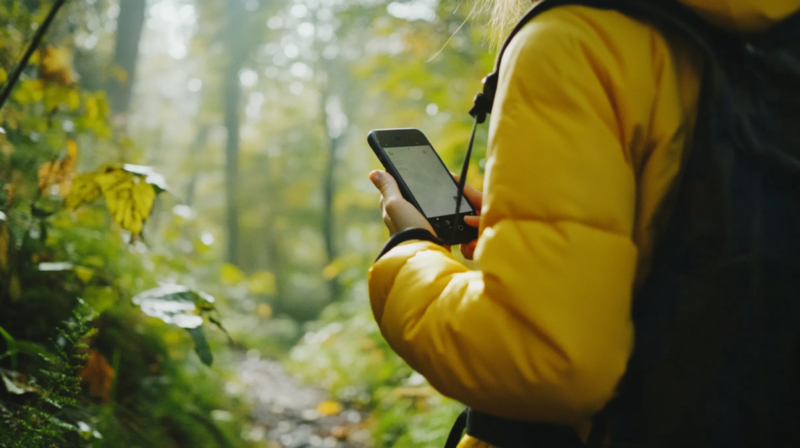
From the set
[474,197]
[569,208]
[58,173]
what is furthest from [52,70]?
[569,208]

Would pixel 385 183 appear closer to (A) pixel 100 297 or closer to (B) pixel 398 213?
(B) pixel 398 213

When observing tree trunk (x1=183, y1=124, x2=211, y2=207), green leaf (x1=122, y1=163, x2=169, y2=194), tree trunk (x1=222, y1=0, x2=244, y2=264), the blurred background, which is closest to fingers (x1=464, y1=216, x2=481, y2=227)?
the blurred background

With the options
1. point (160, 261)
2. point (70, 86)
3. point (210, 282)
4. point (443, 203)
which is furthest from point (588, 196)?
point (210, 282)

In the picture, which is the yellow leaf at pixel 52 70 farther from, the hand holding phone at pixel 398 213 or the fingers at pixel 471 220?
the fingers at pixel 471 220

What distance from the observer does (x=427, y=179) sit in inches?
61.9

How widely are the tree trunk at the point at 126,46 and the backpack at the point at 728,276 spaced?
24.2 ft

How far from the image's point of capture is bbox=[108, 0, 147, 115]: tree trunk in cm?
680

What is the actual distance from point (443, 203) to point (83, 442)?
5.02 ft

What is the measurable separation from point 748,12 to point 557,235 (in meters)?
0.44

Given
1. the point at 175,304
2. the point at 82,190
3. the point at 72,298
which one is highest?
the point at 82,190

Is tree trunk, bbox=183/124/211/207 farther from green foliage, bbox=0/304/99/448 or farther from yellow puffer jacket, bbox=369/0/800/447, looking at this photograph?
yellow puffer jacket, bbox=369/0/800/447

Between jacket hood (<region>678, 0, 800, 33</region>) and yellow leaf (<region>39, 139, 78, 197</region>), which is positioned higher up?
jacket hood (<region>678, 0, 800, 33</region>)

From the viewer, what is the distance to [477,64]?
4.10 metres

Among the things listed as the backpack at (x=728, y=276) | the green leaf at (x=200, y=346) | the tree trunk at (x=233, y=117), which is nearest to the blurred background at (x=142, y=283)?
the green leaf at (x=200, y=346)
